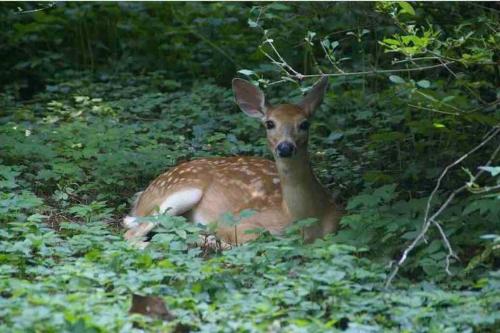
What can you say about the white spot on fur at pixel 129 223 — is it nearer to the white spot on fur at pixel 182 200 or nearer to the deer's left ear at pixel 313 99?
the white spot on fur at pixel 182 200

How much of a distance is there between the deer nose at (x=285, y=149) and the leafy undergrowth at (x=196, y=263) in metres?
0.69

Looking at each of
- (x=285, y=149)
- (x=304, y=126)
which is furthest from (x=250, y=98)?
(x=285, y=149)

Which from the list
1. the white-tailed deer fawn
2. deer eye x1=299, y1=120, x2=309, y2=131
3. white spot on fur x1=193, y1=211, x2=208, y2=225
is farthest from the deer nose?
white spot on fur x1=193, y1=211, x2=208, y2=225

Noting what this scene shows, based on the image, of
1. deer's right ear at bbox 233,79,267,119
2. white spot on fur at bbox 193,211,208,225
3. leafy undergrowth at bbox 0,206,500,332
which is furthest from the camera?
white spot on fur at bbox 193,211,208,225

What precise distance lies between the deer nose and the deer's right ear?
595 millimetres

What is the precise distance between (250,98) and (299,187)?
2.78ft

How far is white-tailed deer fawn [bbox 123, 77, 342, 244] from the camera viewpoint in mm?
7441

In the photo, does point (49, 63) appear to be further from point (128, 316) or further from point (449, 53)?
point (128, 316)

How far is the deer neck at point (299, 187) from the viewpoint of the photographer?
24.4 feet

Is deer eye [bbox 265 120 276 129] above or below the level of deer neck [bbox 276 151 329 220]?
above

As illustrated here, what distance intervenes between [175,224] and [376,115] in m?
3.37

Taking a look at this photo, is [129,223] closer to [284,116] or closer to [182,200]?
[182,200]

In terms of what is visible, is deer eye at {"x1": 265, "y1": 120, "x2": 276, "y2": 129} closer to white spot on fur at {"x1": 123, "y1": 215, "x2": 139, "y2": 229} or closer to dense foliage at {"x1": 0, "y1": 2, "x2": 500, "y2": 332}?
A: dense foliage at {"x1": 0, "y1": 2, "x2": 500, "y2": 332}

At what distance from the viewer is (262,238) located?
6.44 m
